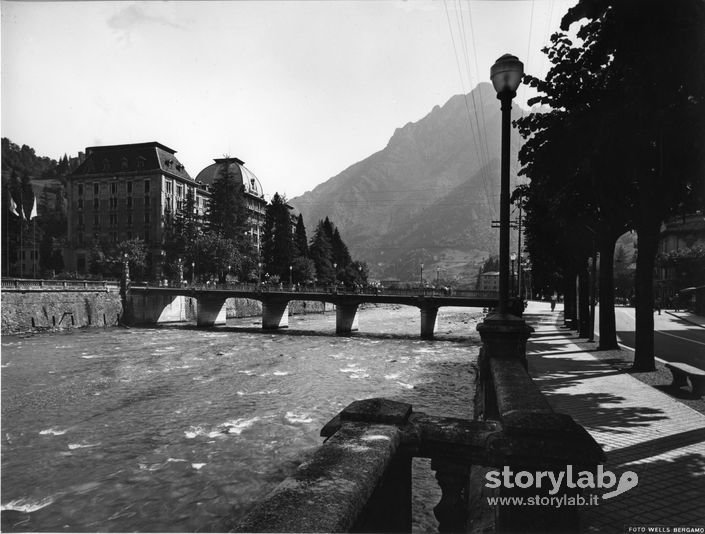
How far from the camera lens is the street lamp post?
8516 millimetres

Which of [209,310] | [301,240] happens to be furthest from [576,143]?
[301,240]

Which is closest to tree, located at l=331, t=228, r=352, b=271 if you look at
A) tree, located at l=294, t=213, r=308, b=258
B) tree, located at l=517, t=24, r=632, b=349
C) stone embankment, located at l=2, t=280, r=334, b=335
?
tree, located at l=294, t=213, r=308, b=258

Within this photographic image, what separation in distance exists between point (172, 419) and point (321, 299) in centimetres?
4075

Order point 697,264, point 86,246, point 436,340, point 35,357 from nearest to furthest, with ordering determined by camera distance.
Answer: point 35,357 < point 436,340 < point 697,264 < point 86,246

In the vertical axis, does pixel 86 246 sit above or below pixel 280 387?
above

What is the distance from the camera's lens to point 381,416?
3.88m

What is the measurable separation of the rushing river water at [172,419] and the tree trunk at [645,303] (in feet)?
21.8

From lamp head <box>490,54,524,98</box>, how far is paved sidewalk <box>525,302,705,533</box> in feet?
22.2

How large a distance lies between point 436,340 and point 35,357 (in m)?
34.5

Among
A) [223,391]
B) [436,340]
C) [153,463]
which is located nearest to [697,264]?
[436,340]

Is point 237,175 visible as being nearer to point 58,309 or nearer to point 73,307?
point 73,307

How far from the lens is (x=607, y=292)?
65.4ft

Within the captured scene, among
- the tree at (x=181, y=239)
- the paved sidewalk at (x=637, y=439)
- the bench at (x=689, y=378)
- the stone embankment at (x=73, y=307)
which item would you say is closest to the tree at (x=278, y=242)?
the tree at (x=181, y=239)

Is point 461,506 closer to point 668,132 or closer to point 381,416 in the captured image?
point 381,416
